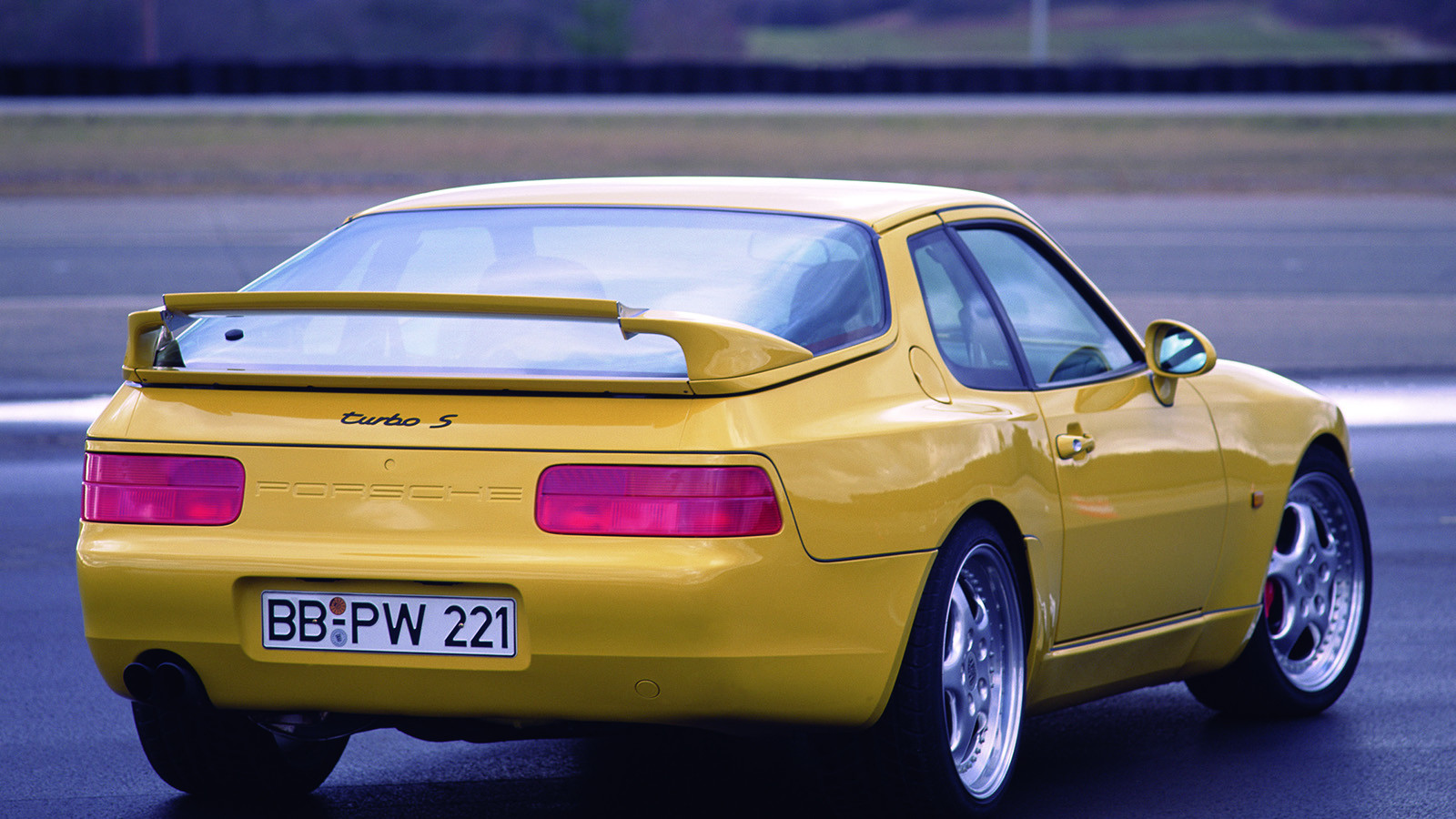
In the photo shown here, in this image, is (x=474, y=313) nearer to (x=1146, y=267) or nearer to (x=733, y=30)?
(x=1146, y=267)

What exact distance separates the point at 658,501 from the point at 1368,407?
8.87 meters

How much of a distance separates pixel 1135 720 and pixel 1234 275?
47.5 feet

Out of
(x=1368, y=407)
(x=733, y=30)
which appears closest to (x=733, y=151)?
(x=1368, y=407)

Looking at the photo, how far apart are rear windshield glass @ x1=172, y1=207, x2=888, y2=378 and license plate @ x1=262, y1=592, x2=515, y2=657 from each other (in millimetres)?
417

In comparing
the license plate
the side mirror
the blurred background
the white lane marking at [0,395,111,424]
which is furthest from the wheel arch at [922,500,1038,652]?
the blurred background

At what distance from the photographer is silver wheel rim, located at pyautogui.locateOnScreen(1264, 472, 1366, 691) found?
16.5 feet

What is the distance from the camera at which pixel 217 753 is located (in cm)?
405

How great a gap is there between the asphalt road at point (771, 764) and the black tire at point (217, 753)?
0.20 ft

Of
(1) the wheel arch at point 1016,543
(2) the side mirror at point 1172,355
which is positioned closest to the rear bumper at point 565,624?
(1) the wheel arch at point 1016,543

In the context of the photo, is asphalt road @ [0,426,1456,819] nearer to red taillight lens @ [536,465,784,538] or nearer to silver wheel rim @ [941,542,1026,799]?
silver wheel rim @ [941,542,1026,799]

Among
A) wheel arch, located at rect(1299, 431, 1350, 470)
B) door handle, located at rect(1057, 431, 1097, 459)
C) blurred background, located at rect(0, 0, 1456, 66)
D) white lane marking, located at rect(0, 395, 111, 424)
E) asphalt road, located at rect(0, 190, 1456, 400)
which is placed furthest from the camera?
blurred background, located at rect(0, 0, 1456, 66)

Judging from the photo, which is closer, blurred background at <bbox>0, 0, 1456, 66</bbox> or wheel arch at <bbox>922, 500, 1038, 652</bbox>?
wheel arch at <bbox>922, 500, 1038, 652</bbox>

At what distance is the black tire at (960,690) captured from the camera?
142 inches

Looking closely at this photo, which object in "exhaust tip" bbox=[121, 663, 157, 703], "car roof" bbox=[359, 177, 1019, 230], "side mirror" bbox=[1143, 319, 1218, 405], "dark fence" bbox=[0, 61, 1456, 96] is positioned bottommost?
"exhaust tip" bbox=[121, 663, 157, 703]
